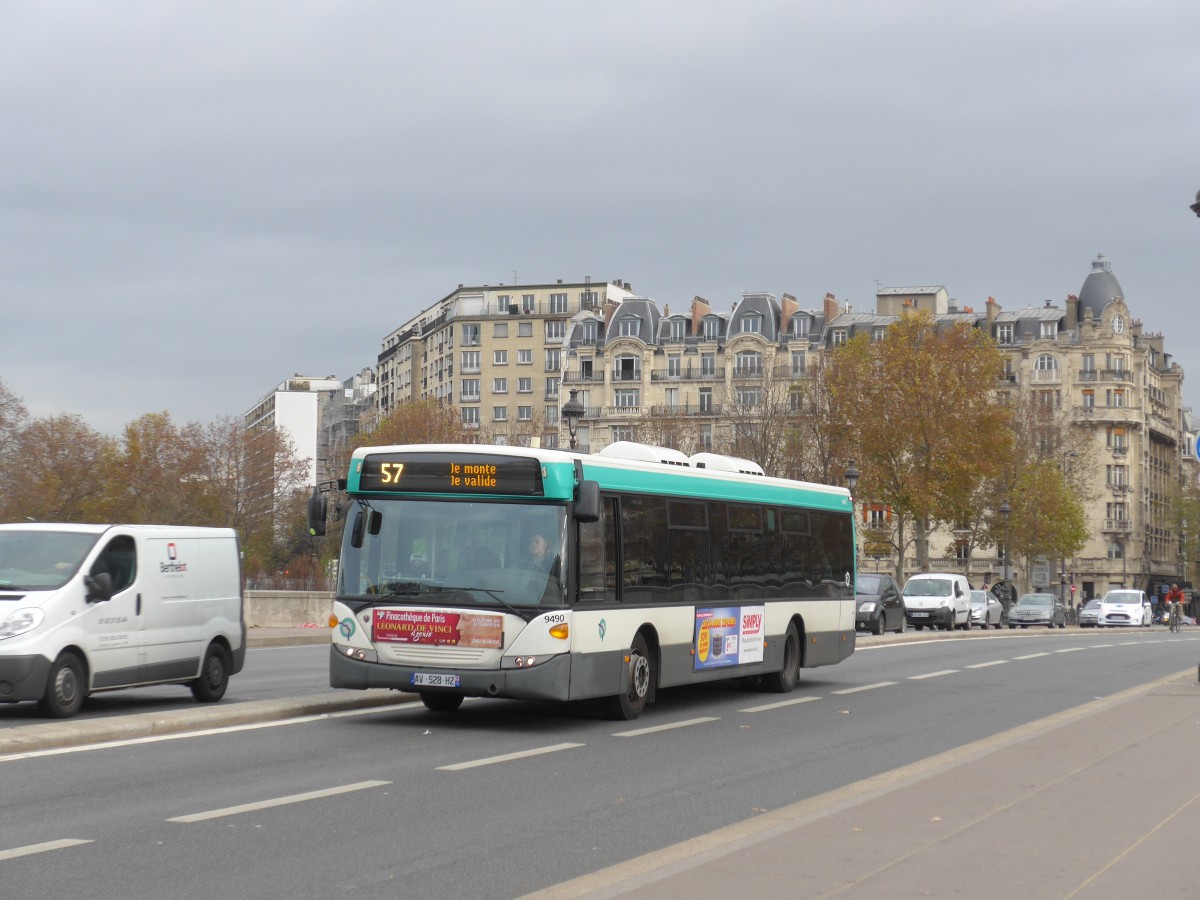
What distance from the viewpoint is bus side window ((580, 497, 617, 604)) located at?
16.0 metres

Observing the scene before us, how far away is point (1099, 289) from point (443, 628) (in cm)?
11902

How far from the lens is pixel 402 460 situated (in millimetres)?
16219

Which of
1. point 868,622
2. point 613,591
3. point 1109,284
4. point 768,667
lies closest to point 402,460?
point 613,591

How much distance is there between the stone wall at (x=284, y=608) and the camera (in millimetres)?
43688

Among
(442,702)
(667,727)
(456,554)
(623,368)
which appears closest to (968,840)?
(667,727)

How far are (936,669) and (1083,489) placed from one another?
7275cm

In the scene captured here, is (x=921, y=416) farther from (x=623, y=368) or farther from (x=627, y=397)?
(x=623, y=368)

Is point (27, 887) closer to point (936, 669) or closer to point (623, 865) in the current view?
point (623, 865)

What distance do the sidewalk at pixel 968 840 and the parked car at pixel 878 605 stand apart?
1264 inches

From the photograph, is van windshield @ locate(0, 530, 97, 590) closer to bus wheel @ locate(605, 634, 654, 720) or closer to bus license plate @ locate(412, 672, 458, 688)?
bus license plate @ locate(412, 672, 458, 688)

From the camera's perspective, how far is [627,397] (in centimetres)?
13025

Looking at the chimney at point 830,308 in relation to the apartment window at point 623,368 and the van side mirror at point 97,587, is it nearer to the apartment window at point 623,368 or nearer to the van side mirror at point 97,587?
the apartment window at point 623,368

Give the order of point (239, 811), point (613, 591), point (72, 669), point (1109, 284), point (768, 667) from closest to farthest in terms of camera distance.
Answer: point (239, 811)
point (72, 669)
point (613, 591)
point (768, 667)
point (1109, 284)

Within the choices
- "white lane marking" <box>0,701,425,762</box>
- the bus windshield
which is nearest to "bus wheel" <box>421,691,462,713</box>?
"white lane marking" <box>0,701,425,762</box>
